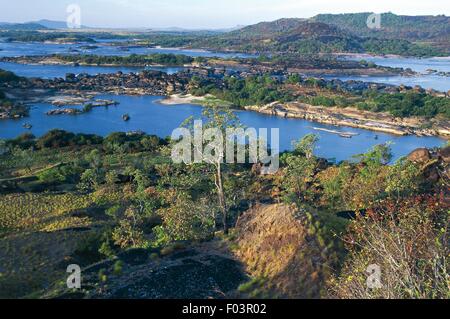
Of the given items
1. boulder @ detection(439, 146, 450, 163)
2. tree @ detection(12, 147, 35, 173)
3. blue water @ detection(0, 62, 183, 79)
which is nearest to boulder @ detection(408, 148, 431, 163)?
boulder @ detection(439, 146, 450, 163)

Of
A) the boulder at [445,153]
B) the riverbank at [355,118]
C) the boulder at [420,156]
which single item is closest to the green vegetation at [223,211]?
the boulder at [420,156]

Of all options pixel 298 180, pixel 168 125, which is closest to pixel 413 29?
pixel 168 125

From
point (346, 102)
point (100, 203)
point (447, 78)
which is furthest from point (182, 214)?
point (447, 78)

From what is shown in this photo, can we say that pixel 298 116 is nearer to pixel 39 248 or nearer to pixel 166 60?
pixel 39 248

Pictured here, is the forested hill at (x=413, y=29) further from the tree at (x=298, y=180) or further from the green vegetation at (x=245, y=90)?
the tree at (x=298, y=180)

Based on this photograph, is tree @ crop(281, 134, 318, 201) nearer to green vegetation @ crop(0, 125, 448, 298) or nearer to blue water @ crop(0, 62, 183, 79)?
green vegetation @ crop(0, 125, 448, 298)

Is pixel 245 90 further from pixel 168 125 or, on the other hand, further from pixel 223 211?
pixel 223 211
